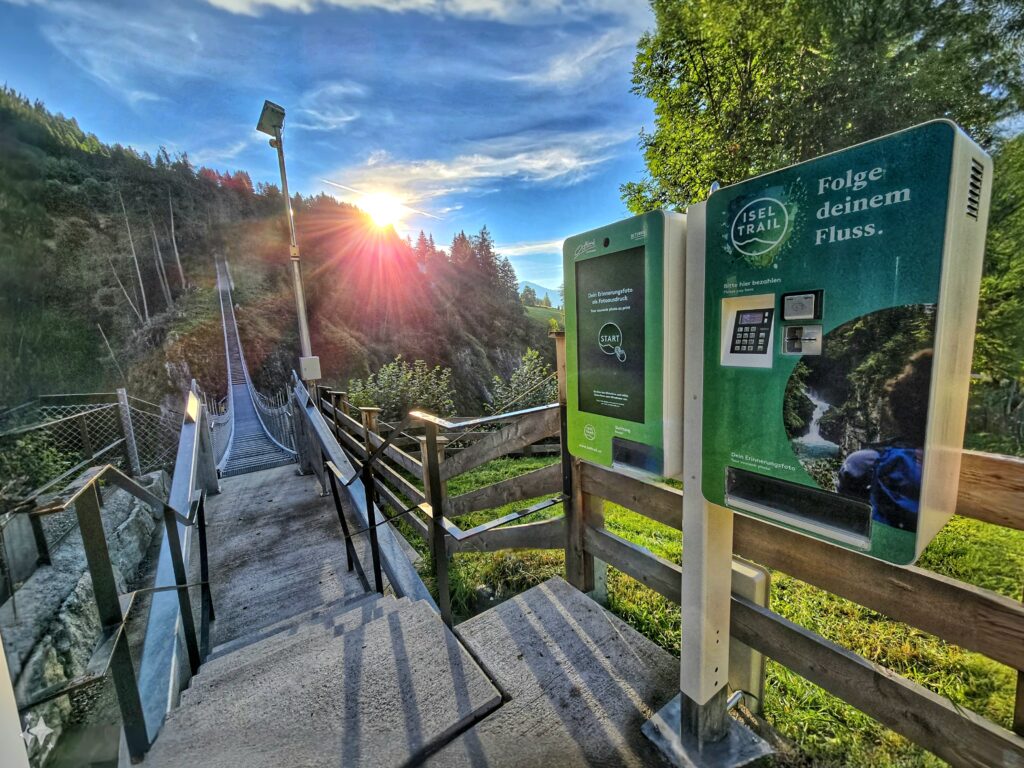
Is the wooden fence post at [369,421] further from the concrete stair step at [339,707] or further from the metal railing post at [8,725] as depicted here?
the metal railing post at [8,725]

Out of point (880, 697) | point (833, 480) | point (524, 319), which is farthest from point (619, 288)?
point (524, 319)

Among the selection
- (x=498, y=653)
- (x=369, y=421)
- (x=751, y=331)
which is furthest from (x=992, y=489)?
(x=369, y=421)

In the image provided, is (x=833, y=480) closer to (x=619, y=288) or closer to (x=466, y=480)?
(x=619, y=288)

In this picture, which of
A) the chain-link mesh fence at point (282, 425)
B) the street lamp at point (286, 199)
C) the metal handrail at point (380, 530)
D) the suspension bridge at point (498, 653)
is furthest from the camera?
the chain-link mesh fence at point (282, 425)

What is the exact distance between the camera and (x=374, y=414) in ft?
14.7

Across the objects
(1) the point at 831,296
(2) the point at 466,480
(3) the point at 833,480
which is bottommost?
(2) the point at 466,480

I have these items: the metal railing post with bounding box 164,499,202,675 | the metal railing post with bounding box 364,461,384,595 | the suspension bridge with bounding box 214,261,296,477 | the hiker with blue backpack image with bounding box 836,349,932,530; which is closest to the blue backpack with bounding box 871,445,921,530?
the hiker with blue backpack image with bounding box 836,349,932,530

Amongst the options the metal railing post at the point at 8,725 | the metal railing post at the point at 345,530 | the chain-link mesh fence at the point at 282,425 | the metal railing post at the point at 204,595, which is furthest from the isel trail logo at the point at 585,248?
the chain-link mesh fence at the point at 282,425

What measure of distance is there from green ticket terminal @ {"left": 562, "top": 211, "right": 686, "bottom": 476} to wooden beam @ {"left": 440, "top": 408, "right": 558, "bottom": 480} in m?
0.38

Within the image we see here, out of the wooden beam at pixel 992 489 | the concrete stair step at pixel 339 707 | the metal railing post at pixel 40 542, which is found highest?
the wooden beam at pixel 992 489

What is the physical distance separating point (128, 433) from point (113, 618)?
751cm

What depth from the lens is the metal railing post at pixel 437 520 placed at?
2133 millimetres

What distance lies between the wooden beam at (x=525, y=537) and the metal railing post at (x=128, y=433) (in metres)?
7.64

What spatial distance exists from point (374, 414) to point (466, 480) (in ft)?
10.5
